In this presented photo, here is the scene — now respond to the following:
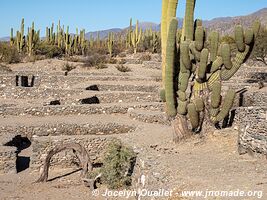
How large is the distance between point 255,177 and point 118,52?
41181 mm

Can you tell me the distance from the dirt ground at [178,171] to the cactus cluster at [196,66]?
848 mm

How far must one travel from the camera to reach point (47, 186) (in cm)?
1153

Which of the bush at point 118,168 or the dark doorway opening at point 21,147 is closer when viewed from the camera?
the bush at point 118,168

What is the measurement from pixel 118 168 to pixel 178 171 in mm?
2603

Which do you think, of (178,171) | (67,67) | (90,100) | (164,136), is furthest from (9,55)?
(178,171)

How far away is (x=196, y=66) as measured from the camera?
11.9 m

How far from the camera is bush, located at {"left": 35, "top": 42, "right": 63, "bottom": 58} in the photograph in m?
44.7

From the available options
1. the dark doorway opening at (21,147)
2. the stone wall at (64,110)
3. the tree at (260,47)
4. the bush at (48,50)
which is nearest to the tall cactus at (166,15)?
the dark doorway opening at (21,147)

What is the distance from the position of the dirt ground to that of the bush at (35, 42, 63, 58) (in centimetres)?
3042

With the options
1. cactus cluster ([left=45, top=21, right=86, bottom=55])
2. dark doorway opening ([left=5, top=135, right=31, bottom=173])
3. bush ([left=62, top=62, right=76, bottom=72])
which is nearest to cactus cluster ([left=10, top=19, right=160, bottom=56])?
cactus cluster ([left=45, top=21, right=86, bottom=55])

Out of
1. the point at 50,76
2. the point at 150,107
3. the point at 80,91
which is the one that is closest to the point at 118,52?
the point at 50,76

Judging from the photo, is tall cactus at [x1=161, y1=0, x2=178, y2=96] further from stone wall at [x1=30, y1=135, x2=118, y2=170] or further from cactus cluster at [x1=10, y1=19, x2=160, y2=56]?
cactus cluster at [x1=10, y1=19, x2=160, y2=56]

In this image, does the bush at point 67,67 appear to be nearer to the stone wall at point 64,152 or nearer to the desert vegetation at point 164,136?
the desert vegetation at point 164,136

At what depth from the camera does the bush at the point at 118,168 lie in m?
10.7
